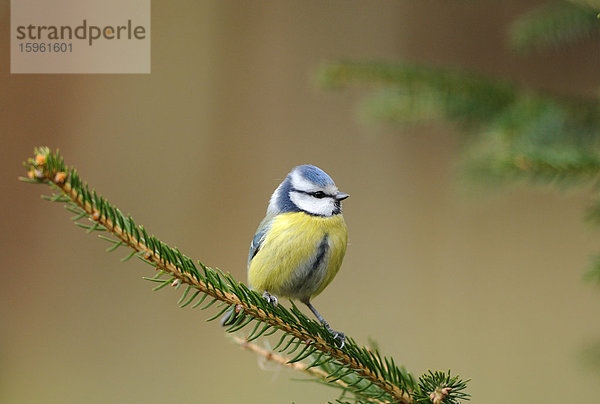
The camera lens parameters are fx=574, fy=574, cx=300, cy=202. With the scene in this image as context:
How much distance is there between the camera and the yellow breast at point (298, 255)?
1067 mm

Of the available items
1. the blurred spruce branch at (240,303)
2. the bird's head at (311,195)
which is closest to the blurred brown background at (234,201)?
the bird's head at (311,195)

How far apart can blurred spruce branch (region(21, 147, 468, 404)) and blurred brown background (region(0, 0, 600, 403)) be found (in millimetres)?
1914

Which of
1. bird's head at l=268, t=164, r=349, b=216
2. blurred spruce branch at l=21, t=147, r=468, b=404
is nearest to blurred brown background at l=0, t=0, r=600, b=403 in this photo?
bird's head at l=268, t=164, r=349, b=216

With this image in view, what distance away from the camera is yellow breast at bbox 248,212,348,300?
107 centimetres

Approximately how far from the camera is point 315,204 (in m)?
1.15

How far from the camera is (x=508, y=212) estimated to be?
273 centimetres

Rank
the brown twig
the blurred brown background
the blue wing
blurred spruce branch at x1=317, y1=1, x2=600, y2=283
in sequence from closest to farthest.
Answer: the brown twig, blurred spruce branch at x1=317, y1=1, x2=600, y2=283, the blue wing, the blurred brown background

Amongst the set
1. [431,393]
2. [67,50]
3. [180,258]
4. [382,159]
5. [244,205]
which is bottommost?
[431,393]

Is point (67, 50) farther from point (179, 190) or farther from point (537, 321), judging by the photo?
point (537, 321)

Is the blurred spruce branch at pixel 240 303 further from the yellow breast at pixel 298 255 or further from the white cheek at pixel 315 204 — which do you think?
the white cheek at pixel 315 204

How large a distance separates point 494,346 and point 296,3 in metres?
1.88

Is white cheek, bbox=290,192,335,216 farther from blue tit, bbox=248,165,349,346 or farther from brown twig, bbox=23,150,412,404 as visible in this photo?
brown twig, bbox=23,150,412,404

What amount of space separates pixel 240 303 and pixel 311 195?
1.46ft

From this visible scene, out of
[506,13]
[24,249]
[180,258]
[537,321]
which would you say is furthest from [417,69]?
[24,249]
